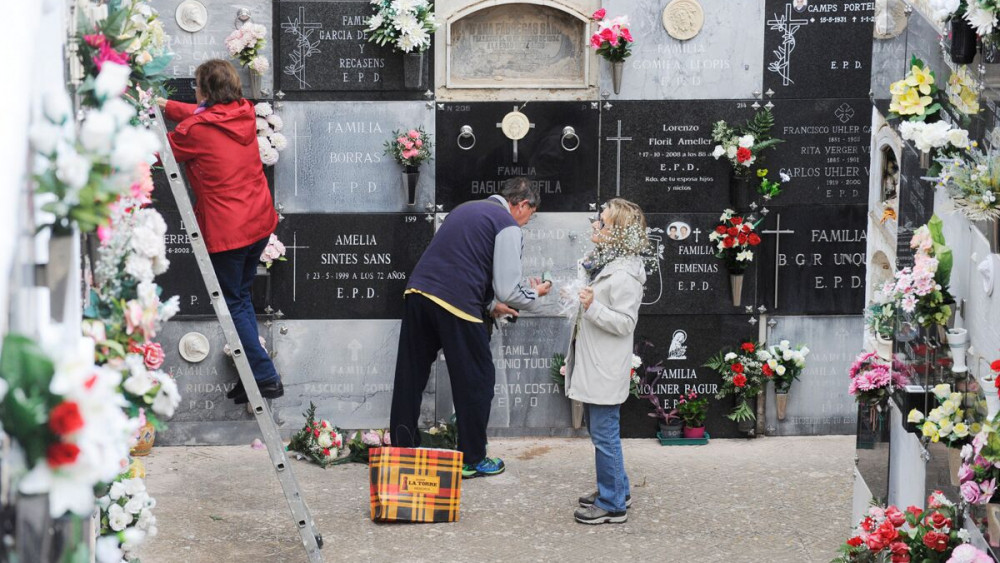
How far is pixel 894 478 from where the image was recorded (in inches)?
217

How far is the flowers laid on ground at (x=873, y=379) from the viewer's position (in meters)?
5.49

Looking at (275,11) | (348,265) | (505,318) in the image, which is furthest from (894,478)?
(275,11)

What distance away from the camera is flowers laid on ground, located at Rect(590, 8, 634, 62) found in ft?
24.6

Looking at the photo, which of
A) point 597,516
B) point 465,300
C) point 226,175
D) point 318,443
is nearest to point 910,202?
point 597,516

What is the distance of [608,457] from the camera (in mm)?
6445

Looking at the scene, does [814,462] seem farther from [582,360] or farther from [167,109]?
[167,109]

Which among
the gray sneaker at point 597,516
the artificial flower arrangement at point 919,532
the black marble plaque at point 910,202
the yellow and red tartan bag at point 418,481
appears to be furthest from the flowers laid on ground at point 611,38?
the artificial flower arrangement at point 919,532

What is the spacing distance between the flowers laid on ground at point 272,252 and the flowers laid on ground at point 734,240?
251 cm

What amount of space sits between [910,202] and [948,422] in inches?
42.6

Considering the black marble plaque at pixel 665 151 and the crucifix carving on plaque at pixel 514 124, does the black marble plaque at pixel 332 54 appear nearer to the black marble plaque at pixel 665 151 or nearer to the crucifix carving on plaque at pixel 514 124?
the crucifix carving on plaque at pixel 514 124

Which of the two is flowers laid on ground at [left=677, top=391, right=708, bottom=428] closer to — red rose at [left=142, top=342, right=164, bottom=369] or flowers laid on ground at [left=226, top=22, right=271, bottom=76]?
flowers laid on ground at [left=226, top=22, right=271, bottom=76]

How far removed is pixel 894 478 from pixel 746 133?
283cm

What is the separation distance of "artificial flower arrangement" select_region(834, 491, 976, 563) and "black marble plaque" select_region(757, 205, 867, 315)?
10.0 ft

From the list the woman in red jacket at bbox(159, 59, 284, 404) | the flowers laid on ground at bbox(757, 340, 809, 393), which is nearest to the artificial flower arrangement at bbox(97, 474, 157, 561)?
the woman in red jacket at bbox(159, 59, 284, 404)
